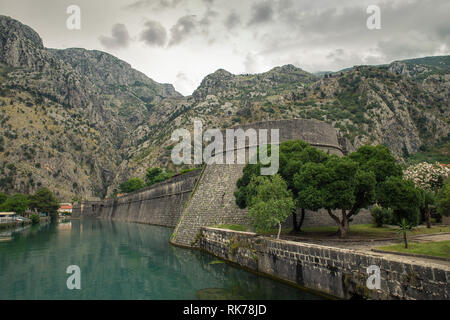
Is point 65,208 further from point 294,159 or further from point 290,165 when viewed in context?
point 290,165

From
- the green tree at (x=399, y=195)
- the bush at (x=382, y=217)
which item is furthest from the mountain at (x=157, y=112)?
the green tree at (x=399, y=195)

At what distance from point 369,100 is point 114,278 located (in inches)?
3256

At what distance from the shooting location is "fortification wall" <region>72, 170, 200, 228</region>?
118 ft

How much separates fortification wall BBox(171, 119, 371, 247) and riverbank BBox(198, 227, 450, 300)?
6.53 m

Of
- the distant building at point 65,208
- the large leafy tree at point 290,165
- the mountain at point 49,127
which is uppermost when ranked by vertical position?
the mountain at point 49,127

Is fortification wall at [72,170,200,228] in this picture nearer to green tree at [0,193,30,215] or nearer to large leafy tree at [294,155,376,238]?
green tree at [0,193,30,215]

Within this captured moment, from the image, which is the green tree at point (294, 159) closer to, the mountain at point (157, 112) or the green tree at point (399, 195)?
the green tree at point (399, 195)

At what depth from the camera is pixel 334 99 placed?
84.7 m

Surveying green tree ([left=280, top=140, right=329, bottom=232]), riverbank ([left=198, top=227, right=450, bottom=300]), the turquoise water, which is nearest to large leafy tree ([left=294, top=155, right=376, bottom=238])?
green tree ([left=280, top=140, right=329, bottom=232])

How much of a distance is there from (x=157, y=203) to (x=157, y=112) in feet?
334

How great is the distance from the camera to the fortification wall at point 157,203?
3584cm

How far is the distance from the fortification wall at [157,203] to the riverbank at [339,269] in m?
21.4

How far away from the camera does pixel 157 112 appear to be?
139 metres

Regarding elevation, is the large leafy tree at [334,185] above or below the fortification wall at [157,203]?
above
